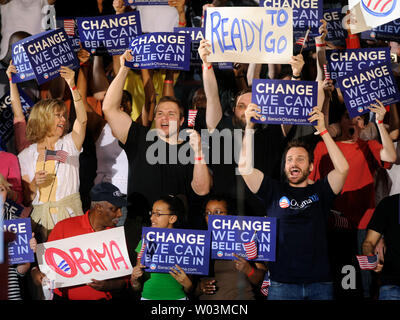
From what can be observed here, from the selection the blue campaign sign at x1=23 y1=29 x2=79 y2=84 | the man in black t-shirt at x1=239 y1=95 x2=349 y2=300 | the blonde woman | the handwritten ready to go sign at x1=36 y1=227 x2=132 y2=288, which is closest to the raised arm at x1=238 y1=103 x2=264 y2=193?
the man in black t-shirt at x1=239 y1=95 x2=349 y2=300

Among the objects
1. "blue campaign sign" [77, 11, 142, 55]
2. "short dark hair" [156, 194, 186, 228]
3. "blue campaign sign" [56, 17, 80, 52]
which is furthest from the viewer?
"blue campaign sign" [56, 17, 80, 52]

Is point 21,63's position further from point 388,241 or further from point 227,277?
point 388,241

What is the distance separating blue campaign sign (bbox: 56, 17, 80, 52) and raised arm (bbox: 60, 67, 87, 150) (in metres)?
0.37

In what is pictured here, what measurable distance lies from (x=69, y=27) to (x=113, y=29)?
1.33 ft

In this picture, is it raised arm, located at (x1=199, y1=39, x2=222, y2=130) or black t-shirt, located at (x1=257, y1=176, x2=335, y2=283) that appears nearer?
black t-shirt, located at (x1=257, y1=176, x2=335, y2=283)

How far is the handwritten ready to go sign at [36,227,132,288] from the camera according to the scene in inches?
207

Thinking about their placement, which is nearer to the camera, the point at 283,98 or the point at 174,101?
the point at 283,98

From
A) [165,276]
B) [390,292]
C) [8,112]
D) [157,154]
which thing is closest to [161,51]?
[157,154]

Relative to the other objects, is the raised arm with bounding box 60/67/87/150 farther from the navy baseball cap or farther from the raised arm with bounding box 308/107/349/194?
the raised arm with bounding box 308/107/349/194

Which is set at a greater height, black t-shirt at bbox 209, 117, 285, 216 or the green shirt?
black t-shirt at bbox 209, 117, 285, 216

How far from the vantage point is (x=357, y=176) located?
5.35 m

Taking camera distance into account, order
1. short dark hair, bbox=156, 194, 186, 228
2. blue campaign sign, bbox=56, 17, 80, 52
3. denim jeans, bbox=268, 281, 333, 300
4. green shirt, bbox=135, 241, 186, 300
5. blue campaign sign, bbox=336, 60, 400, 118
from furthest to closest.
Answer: blue campaign sign, bbox=56, 17, 80, 52
blue campaign sign, bbox=336, 60, 400, 118
short dark hair, bbox=156, 194, 186, 228
green shirt, bbox=135, 241, 186, 300
denim jeans, bbox=268, 281, 333, 300

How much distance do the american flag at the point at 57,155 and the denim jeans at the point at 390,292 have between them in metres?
2.47
